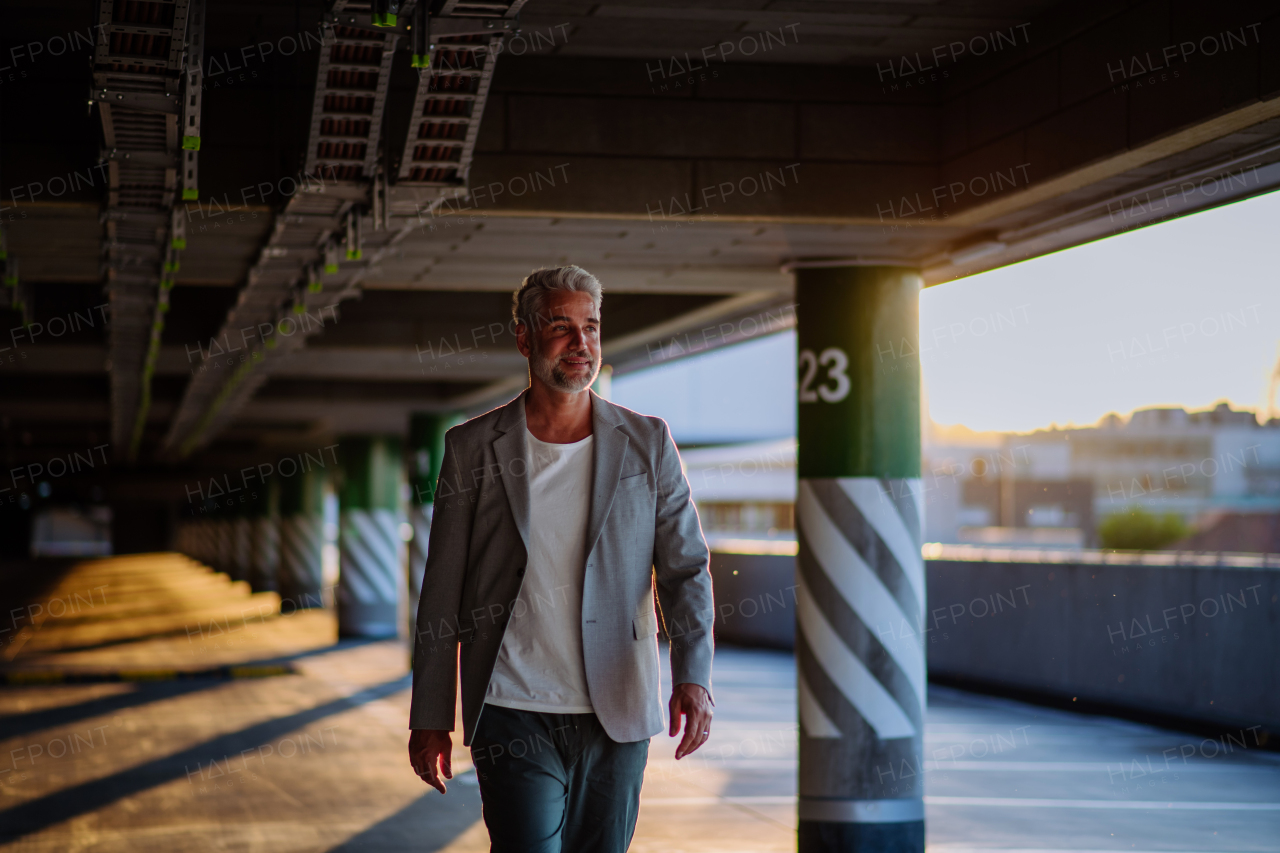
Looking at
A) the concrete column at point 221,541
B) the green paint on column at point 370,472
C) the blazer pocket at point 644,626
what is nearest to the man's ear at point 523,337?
the blazer pocket at point 644,626

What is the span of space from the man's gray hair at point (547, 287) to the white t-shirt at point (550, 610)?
Result: 364 millimetres

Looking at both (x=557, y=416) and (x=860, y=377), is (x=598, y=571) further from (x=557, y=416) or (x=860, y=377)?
(x=860, y=377)

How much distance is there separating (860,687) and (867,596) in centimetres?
47

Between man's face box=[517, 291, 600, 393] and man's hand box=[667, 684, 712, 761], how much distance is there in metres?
0.78

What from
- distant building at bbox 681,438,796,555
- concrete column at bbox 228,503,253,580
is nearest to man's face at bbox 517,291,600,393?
concrete column at bbox 228,503,253,580

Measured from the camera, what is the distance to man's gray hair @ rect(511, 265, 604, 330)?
3.53m

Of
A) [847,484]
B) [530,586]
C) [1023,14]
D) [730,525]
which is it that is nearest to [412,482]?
[847,484]

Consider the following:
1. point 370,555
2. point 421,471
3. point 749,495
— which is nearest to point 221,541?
point 749,495

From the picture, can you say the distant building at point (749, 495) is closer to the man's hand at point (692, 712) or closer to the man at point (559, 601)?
the man at point (559, 601)

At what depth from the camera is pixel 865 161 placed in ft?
22.8

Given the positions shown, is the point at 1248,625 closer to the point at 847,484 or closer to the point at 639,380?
the point at 847,484

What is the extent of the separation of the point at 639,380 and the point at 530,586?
→ 831 inches

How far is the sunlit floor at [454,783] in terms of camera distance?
822 cm

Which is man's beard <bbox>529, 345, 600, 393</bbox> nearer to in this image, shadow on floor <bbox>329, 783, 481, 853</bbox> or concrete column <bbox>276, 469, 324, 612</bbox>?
shadow on floor <bbox>329, 783, 481, 853</bbox>
